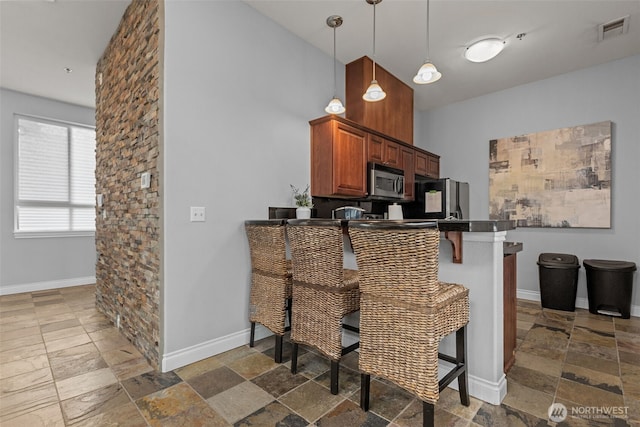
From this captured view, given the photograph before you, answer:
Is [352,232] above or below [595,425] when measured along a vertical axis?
above

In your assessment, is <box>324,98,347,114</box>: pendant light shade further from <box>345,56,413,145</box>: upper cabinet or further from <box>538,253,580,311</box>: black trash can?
<box>538,253,580,311</box>: black trash can

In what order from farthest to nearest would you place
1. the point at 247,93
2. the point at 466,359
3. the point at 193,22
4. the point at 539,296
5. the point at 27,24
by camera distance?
the point at 539,296, the point at 27,24, the point at 247,93, the point at 193,22, the point at 466,359

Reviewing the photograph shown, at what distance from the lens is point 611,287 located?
10.6 feet

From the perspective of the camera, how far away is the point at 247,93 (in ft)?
8.61

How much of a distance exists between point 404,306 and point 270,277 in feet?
3.99

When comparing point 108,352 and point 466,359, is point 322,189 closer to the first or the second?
point 466,359

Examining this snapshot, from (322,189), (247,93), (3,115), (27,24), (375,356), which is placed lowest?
(375,356)

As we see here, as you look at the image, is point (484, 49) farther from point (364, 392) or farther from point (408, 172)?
point (364, 392)

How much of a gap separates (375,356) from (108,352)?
216cm

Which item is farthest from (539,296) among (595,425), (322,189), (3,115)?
(3,115)

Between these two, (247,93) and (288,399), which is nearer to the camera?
(288,399)

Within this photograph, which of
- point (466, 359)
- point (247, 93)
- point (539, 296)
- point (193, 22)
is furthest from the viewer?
point (539, 296)

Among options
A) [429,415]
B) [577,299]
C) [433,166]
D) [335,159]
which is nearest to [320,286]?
[429,415]

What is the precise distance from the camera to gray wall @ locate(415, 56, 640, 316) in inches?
135
